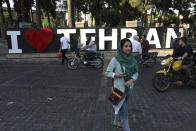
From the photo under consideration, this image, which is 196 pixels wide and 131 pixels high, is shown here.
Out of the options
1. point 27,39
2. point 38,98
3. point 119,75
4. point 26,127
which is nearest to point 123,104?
point 119,75

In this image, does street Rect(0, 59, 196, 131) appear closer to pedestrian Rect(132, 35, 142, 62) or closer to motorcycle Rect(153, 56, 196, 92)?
motorcycle Rect(153, 56, 196, 92)

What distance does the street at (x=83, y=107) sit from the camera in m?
3.68

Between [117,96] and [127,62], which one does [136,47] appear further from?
[117,96]

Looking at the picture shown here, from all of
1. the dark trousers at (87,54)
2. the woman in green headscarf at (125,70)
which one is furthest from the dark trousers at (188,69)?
the dark trousers at (87,54)

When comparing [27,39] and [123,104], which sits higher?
[27,39]

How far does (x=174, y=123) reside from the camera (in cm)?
376

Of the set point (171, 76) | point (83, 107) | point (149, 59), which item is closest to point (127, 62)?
point (83, 107)

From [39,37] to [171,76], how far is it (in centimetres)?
1111

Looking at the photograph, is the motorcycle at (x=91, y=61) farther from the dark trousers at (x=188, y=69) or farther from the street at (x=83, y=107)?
the dark trousers at (x=188, y=69)

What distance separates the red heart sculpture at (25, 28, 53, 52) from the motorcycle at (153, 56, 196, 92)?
1036 centimetres

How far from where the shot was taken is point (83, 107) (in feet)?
15.1

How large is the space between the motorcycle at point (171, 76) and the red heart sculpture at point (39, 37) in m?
10.4

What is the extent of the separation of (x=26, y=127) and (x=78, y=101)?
5.50 ft

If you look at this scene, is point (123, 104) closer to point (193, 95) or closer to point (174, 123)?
point (174, 123)
